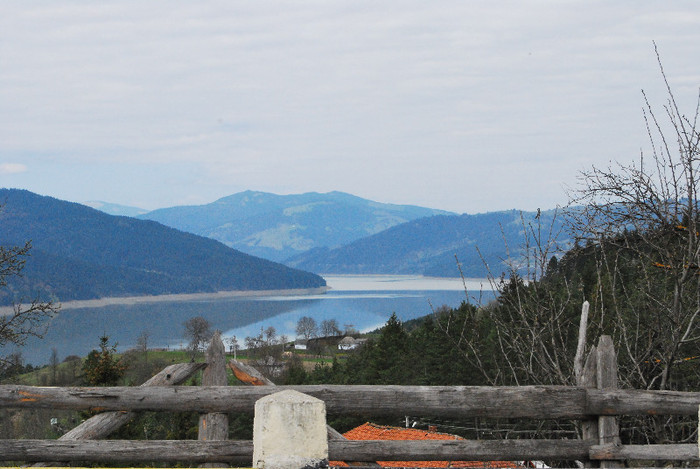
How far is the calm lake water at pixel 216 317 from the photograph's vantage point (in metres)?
108

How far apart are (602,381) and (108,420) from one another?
3237 mm

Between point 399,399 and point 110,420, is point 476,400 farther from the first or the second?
point 110,420

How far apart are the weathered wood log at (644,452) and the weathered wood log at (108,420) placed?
2.80 meters

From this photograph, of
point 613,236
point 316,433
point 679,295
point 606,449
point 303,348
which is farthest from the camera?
point 303,348

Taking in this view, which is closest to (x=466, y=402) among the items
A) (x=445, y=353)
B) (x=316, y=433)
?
(x=316, y=433)

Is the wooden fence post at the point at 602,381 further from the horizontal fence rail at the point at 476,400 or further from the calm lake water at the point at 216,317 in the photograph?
the calm lake water at the point at 216,317

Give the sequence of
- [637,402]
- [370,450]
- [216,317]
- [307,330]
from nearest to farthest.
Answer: [370,450] < [637,402] < [307,330] < [216,317]

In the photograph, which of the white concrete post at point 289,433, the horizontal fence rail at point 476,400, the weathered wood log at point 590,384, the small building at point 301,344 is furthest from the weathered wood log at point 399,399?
the small building at point 301,344

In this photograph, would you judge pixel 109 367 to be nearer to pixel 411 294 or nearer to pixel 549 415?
pixel 549 415

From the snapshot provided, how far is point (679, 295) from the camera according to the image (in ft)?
22.3

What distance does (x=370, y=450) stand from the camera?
4500 millimetres

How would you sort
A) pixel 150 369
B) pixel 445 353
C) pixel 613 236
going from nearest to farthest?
pixel 613 236 → pixel 445 353 → pixel 150 369

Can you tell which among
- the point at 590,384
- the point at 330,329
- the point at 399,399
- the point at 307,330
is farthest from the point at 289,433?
the point at 307,330

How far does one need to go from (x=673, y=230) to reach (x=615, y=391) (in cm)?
276
